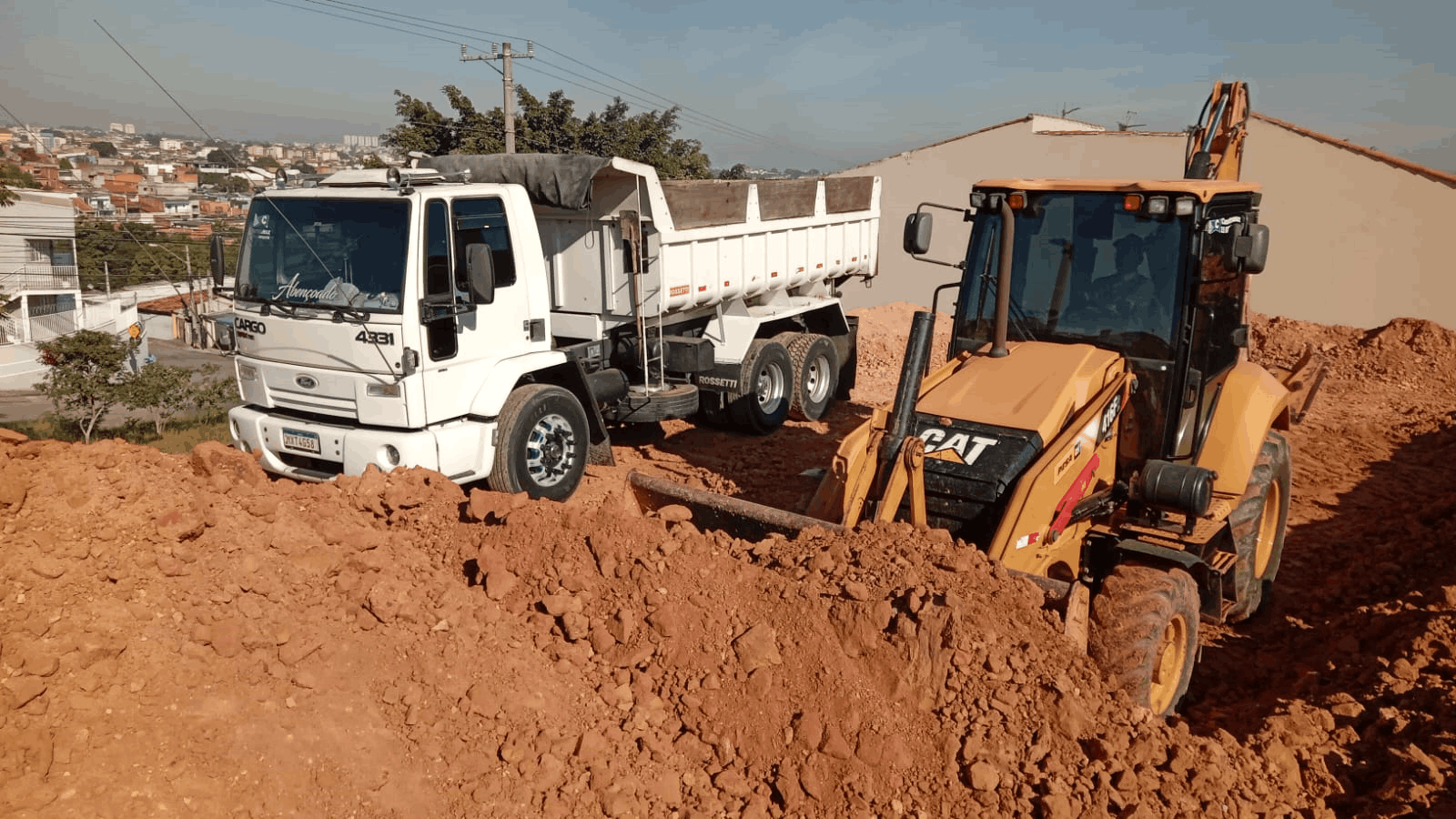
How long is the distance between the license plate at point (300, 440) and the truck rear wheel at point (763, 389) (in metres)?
4.16

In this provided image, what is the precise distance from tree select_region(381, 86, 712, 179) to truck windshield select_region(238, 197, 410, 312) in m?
19.2

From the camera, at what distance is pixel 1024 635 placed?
4.07 metres

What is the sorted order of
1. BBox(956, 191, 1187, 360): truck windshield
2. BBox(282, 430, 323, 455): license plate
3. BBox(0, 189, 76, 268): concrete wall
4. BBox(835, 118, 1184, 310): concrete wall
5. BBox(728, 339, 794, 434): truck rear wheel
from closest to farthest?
BBox(956, 191, 1187, 360): truck windshield
BBox(282, 430, 323, 455): license plate
BBox(728, 339, 794, 434): truck rear wheel
BBox(835, 118, 1184, 310): concrete wall
BBox(0, 189, 76, 268): concrete wall

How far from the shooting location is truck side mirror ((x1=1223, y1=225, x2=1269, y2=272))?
5043 mm

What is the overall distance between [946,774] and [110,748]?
300 centimetres

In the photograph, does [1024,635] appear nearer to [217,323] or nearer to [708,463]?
[708,463]

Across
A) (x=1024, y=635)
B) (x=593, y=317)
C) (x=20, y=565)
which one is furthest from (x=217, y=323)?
(x=1024, y=635)

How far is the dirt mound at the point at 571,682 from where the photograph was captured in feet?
11.7

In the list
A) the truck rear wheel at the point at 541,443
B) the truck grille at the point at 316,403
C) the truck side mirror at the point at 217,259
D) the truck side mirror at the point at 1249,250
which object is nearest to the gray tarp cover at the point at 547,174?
the truck rear wheel at the point at 541,443

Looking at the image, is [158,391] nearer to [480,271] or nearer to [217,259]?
[217,259]

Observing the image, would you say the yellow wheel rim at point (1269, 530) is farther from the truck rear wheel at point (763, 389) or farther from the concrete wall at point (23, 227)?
the concrete wall at point (23, 227)

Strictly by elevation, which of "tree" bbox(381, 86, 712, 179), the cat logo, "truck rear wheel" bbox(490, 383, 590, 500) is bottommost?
"truck rear wheel" bbox(490, 383, 590, 500)

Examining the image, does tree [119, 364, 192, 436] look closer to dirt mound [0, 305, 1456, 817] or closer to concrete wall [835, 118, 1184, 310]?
concrete wall [835, 118, 1184, 310]

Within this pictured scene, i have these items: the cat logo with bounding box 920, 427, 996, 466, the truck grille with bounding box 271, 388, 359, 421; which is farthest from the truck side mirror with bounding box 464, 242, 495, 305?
the cat logo with bounding box 920, 427, 996, 466
